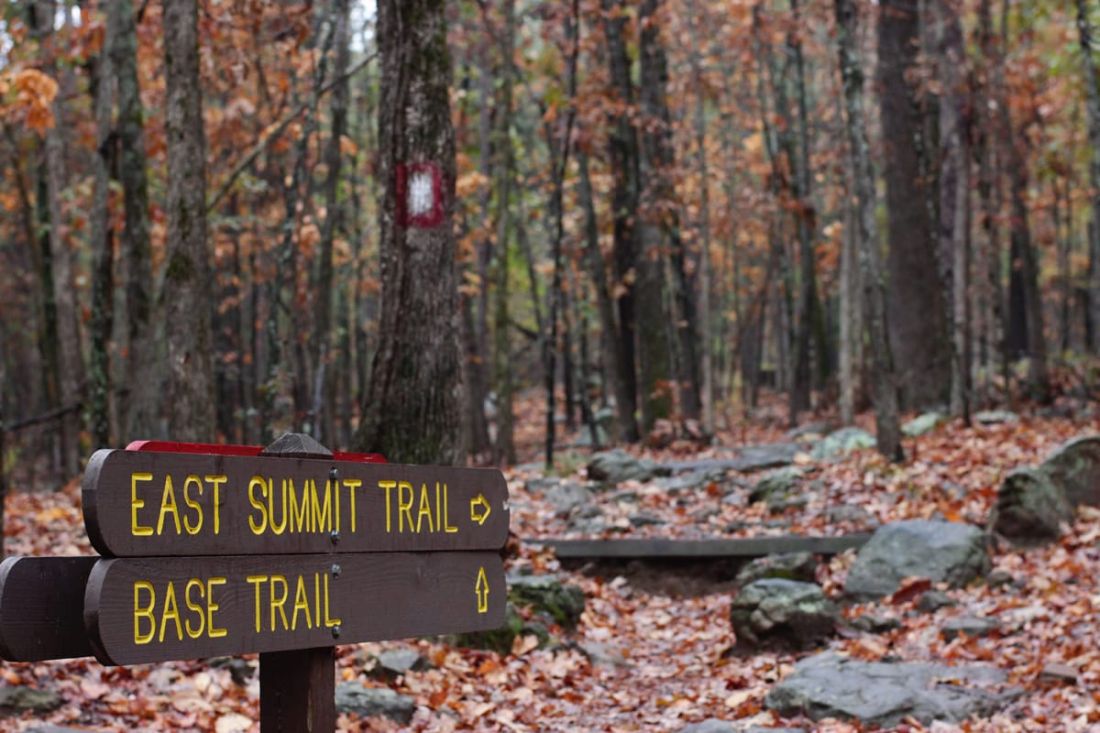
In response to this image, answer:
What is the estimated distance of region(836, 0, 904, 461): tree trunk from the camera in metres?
13.1

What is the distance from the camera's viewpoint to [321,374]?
15.4 meters

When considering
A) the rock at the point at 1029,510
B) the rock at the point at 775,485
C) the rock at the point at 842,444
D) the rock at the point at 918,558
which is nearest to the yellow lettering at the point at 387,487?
the rock at the point at 918,558

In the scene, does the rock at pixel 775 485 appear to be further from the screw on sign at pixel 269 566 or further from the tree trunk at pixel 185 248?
the screw on sign at pixel 269 566

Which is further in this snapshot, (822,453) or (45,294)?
(45,294)

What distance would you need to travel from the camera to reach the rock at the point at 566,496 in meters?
13.5

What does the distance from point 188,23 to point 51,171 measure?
8768mm

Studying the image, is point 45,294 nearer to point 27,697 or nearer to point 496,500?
point 27,697

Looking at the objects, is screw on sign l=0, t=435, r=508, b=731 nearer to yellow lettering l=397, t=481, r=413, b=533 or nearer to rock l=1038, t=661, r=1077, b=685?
yellow lettering l=397, t=481, r=413, b=533

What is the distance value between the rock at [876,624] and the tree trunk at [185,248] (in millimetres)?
5384

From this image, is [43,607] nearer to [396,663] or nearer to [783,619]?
[396,663]

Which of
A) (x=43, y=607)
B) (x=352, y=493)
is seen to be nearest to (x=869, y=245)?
(x=352, y=493)

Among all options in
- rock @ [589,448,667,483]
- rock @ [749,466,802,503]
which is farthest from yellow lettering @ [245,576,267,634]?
rock @ [589,448,667,483]

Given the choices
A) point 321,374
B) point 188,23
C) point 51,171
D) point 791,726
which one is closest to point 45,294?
point 51,171

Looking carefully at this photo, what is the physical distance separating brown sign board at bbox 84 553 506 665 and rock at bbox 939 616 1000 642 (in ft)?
16.6
